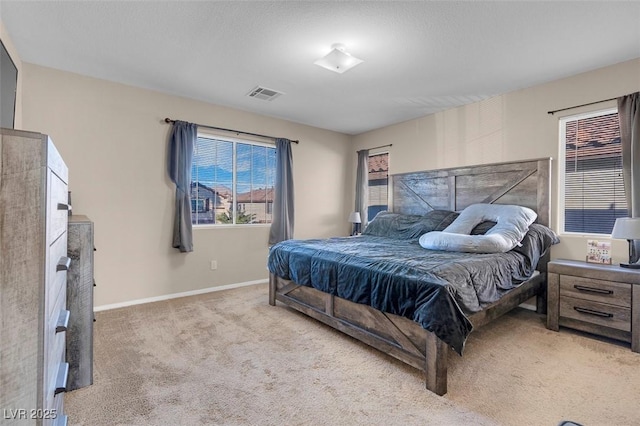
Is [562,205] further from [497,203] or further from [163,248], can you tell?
[163,248]

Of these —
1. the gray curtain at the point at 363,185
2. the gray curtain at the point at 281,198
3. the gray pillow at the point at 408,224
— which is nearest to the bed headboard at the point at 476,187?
the gray pillow at the point at 408,224

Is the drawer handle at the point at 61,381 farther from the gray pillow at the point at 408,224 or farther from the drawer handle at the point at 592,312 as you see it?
the drawer handle at the point at 592,312

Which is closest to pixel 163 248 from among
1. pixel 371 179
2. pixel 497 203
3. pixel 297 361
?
pixel 297 361

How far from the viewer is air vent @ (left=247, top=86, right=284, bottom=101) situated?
3438mm

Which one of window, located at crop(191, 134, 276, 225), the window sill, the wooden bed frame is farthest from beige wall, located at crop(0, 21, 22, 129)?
the wooden bed frame

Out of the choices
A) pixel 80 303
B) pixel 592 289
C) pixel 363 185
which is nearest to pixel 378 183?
pixel 363 185

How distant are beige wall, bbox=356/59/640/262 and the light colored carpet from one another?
143 centimetres

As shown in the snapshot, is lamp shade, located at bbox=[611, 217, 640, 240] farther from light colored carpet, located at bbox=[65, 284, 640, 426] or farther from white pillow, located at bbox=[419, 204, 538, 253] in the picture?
light colored carpet, located at bbox=[65, 284, 640, 426]

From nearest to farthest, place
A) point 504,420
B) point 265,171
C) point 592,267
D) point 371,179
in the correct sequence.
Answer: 1. point 504,420
2. point 592,267
3. point 265,171
4. point 371,179

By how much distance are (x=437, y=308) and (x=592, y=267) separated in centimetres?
181

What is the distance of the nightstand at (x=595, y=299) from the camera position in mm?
2303

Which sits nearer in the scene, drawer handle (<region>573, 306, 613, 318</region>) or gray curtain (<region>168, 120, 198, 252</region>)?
drawer handle (<region>573, 306, 613, 318</region>)

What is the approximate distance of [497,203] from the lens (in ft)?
11.6

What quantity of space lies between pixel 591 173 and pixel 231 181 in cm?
416
